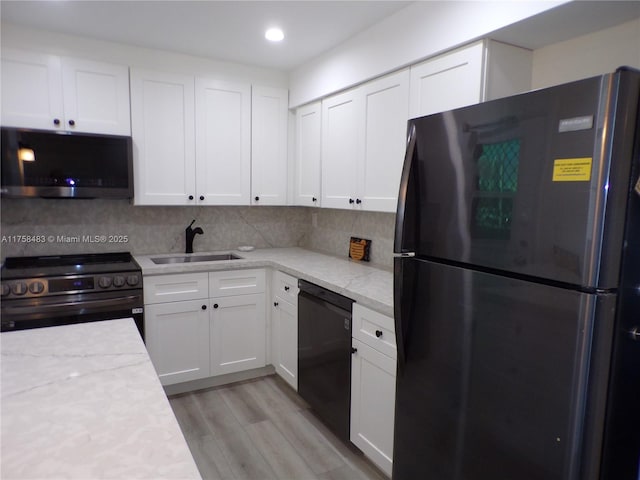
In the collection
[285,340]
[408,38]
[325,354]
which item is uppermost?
[408,38]

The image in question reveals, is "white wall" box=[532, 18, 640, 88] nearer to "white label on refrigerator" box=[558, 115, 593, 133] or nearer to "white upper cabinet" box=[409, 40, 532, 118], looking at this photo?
"white upper cabinet" box=[409, 40, 532, 118]

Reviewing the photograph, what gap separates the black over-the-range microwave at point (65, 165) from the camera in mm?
2445

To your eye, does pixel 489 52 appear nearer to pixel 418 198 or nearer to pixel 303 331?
pixel 418 198

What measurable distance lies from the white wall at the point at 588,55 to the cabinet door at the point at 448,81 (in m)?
0.35

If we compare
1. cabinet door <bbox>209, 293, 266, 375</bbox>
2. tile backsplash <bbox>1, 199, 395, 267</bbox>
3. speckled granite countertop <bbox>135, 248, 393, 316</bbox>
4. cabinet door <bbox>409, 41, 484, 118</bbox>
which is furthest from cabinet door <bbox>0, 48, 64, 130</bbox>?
cabinet door <bbox>409, 41, 484, 118</bbox>

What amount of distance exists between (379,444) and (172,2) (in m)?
2.50

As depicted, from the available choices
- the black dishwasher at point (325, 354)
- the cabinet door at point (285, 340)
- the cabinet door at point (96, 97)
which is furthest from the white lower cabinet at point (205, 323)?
the cabinet door at point (96, 97)

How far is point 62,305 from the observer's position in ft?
7.94

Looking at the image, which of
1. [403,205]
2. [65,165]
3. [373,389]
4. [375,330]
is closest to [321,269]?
[375,330]

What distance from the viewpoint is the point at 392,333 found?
6.04 ft

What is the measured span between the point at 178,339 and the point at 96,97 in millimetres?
1704

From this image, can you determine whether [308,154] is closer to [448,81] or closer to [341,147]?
[341,147]

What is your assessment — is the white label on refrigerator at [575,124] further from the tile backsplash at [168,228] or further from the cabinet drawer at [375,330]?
the tile backsplash at [168,228]

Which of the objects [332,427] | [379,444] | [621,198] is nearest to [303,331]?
[332,427]
